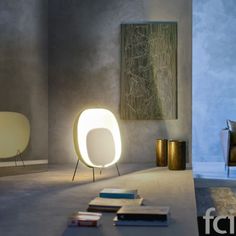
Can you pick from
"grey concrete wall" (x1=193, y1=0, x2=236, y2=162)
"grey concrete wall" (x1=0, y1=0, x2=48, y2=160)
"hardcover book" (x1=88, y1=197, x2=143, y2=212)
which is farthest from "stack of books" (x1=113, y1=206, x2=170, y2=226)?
"grey concrete wall" (x1=193, y1=0, x2=236, y2=162)

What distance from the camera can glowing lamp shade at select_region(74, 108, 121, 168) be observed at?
442 centimetres

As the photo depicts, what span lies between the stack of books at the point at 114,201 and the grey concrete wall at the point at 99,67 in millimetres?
2159

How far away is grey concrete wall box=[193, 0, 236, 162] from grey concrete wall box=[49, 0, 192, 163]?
2793 mm

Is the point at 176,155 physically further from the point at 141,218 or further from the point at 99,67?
the point at 141,218

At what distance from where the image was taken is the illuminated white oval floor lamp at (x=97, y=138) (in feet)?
14.4

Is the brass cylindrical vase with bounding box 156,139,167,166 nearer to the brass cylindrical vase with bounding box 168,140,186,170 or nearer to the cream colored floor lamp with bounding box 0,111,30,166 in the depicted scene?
the brass cylindrical vase with bounding box 168,140,186,170

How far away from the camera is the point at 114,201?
3.06 m

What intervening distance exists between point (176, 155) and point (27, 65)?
185 centimetres

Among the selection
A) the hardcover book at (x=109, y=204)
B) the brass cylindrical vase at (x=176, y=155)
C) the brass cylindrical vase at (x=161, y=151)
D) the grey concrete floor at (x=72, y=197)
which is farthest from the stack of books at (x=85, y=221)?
the brass cylindrical vase at (x=161, y=151)

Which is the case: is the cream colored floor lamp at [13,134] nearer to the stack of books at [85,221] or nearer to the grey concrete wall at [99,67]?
the grey concrete wall at [99,67]

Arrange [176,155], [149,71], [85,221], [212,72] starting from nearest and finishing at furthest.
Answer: [85,221], [176,155], [149,71], [212,72]

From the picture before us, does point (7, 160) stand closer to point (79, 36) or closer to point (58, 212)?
point (79, 36)

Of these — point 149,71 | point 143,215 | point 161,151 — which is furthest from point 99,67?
point 143,215

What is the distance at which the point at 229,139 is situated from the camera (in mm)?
6344
